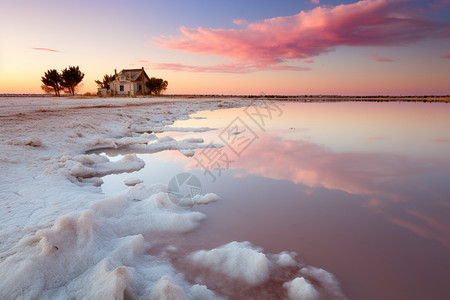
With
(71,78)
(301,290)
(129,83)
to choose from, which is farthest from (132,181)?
(71,78)

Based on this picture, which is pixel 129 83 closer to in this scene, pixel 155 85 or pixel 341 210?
pixel 155 85

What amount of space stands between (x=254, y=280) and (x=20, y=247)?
2.22m

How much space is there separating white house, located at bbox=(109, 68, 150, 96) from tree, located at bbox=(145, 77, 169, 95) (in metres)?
3.26

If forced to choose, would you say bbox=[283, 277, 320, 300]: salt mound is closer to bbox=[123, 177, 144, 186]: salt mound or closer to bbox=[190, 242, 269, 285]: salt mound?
bbox=[190, 242, 269, 285]: salt mound

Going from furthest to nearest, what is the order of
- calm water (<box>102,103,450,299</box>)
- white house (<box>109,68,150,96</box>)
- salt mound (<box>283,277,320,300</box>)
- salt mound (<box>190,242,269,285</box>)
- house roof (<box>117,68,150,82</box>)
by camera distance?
1. house roof (<box>117,68,150,82</box>)
2. white house (<box>109,68,150,96</box>)
3. calm water (<box>102,103,450,299</box>)
4. salt mound (<box>190,242,269,285</box>)
5. salt mound (<box>283,277,320,300</box>)

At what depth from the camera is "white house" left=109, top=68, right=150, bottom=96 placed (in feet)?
169

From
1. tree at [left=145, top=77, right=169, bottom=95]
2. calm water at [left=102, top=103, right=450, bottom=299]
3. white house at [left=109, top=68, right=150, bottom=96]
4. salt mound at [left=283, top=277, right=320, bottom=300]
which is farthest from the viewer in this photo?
tree at [left=145, top=77, right=169, bottom=95]

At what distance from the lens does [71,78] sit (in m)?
55.0

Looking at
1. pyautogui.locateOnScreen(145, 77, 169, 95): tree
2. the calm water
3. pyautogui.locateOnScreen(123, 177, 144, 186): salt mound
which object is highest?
pyautogui.locateOnScreen(145, 77, 169, 95): tree

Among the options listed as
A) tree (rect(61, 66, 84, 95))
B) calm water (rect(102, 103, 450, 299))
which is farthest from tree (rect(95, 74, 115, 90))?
calm water (rect(102, 103, 450, 299))

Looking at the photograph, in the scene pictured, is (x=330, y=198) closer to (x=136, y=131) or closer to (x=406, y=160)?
(x=406, y=160)

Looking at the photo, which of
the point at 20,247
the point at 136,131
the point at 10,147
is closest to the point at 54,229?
the point at 20,247

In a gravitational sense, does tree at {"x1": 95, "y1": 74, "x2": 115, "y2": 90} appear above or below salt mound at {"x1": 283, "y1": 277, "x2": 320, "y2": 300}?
above

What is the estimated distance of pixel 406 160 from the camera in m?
6.95
